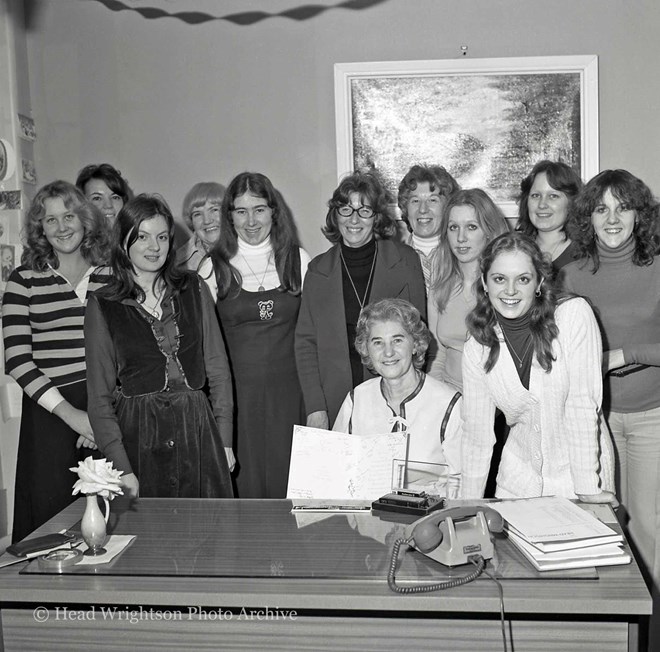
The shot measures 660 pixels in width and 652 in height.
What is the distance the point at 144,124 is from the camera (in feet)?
13.4

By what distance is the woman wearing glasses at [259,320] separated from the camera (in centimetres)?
309

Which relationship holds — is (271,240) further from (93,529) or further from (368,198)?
(93,529)

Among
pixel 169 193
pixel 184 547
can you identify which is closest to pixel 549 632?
pixel 184 547

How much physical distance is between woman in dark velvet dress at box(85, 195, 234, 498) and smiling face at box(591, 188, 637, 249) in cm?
139

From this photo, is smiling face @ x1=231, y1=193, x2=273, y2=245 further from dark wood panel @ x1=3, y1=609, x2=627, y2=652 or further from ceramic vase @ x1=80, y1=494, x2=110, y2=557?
dark wood panel @ x1=3, y1=609, x2=627, y2=652

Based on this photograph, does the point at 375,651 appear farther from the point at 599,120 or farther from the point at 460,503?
the point at 599,120

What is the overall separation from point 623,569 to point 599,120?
9.00 feet

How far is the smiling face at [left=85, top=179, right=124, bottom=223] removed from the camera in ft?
11.9

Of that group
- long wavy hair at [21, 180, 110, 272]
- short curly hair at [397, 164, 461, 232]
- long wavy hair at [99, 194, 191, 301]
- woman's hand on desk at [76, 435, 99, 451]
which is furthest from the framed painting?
woman's hand on desk at [76, 435, 99, 451]

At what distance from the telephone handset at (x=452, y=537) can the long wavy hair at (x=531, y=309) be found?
598 millimetres

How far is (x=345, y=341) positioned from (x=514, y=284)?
926mm

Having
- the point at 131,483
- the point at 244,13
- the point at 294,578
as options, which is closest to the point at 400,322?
→ the point at 131,483

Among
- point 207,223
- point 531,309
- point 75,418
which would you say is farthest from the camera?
point 207,223

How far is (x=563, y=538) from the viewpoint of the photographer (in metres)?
1.75
